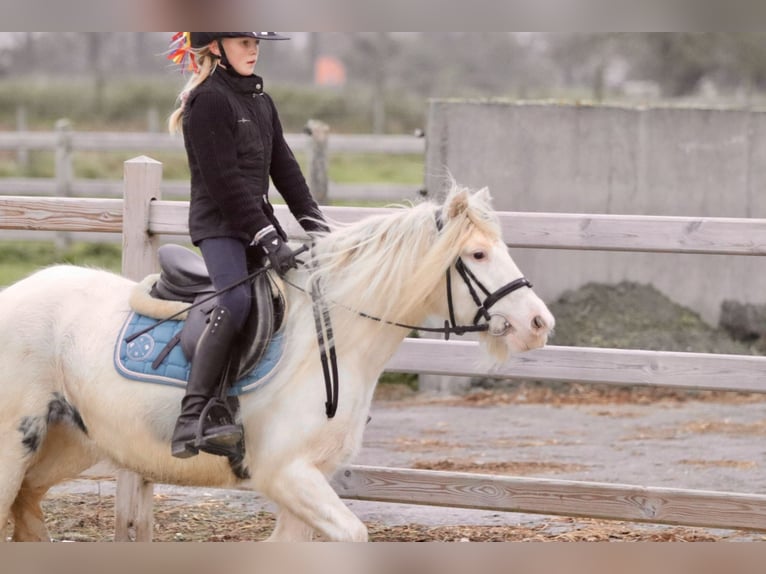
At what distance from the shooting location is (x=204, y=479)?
15.7ft

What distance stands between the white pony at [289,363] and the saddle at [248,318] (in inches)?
4.0

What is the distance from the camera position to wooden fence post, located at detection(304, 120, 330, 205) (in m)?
11.4

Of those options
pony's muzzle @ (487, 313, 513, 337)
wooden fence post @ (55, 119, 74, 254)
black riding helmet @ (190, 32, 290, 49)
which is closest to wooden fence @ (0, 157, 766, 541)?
pony's muzzle @ (487, 313, 513, 337)

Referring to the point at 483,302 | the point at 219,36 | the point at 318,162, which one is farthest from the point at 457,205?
the point at 318,162

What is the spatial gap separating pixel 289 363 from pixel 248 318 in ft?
0.82

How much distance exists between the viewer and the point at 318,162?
1146 cm

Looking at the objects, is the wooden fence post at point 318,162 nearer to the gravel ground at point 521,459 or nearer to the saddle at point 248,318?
the gravel ground at point 521,459

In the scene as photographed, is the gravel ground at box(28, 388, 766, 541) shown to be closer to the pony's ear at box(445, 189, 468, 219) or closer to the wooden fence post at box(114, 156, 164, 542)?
the wooden fence post at box(114, 156, 164, 542)

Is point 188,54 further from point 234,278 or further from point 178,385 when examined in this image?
point 178,385

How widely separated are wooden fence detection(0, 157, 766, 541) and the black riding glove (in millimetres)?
972

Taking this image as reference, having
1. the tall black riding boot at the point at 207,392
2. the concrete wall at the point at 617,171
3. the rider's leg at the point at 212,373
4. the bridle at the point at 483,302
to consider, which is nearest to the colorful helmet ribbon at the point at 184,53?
the rider's leg at the point at 212,373

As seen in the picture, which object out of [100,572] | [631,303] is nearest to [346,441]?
[100,572]

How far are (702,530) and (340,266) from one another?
2.65m

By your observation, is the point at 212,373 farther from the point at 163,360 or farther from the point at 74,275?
the point at 74,275
